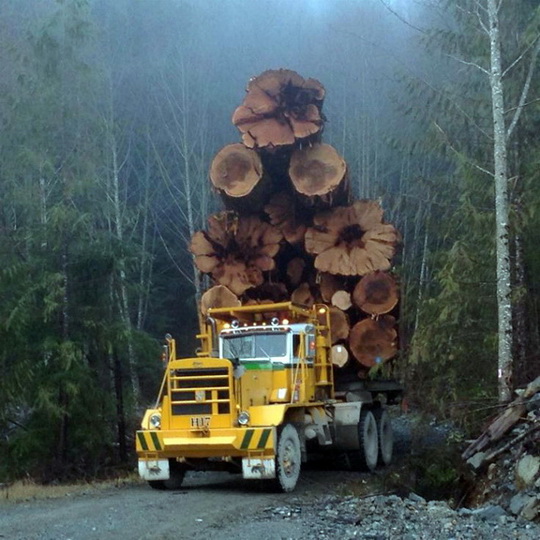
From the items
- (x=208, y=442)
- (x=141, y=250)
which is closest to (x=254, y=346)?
(x=208, y=442)

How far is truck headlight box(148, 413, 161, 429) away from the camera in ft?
37.0

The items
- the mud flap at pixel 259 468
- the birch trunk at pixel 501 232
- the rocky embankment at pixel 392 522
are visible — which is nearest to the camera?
the rocky embankment at pixel 392 522

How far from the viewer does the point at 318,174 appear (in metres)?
14.2

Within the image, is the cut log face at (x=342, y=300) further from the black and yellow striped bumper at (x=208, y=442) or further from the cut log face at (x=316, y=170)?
the black and yellow striped bumper at (x=208, y=442)

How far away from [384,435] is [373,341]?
1904 millimetres

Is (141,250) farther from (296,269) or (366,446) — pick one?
(366,446)

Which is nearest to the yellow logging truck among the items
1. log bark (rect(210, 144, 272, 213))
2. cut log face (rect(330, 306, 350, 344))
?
cut log face (rect(330, 306, 350, 344))

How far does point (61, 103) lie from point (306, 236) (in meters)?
5.79

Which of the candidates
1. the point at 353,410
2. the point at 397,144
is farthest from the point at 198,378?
the point at 397,144

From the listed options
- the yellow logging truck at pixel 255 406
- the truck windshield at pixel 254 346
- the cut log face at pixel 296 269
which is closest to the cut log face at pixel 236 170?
the cut log face at pixel 296 269

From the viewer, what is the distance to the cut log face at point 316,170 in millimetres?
14133

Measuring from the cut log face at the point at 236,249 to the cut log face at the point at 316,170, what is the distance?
1.05 m

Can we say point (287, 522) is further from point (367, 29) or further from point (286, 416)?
point (367, 29)

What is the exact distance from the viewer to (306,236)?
1452 centimetres
